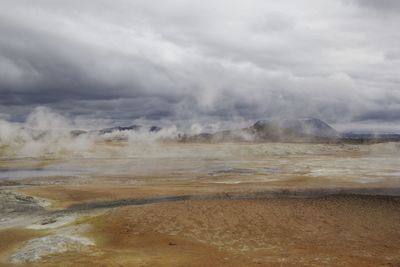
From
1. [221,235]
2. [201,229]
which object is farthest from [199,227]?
[221,235]

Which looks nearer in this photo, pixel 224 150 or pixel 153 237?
pixel 153 237

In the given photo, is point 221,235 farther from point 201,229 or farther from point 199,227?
point 199,227

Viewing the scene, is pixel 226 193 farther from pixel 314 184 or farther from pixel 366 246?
pixel 366 246

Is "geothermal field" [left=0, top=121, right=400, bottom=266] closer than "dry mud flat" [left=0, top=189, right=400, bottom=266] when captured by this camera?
No

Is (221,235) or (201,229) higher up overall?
(201,229)

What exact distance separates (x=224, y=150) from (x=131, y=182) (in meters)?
69.3

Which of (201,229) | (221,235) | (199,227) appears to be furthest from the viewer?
(199,227)

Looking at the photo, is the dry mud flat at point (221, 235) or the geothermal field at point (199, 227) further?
the geothermal field at point (199, 227)

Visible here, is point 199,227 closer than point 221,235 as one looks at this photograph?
No

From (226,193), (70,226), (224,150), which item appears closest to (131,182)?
(226,193)

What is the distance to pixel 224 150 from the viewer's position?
118000mm

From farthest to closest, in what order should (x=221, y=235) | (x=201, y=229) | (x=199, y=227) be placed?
(x=199, y=227) < (x=201, y=229) < (x=221, y=235)

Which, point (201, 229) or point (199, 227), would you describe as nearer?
point (201, 229)

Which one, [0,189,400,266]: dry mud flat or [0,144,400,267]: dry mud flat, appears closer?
[0,189,400,266]: dry mud flat
